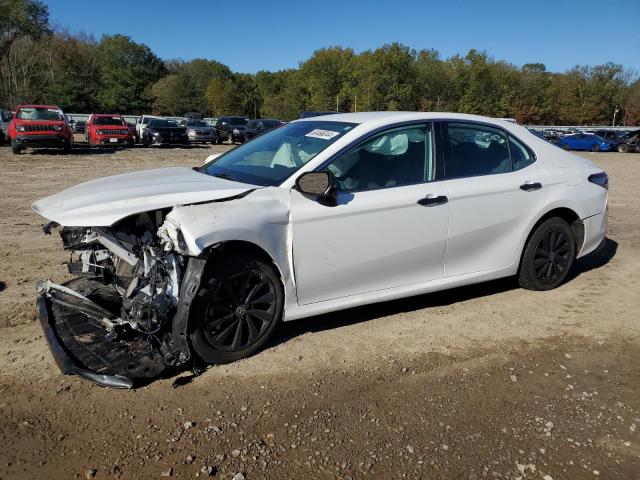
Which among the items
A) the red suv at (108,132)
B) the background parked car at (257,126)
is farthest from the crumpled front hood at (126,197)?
the background parked car at (257,126)

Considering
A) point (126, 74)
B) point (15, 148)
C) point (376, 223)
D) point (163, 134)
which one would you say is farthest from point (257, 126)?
point (126, 74)

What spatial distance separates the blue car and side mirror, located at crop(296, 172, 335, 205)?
36.5 metres

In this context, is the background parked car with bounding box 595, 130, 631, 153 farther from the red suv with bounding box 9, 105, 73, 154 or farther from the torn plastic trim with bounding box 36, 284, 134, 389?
the torn plastic trim with bounding box 36, 284, 134, 389

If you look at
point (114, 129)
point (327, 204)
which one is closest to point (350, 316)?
point (327, 204)

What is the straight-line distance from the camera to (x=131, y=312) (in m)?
3.49

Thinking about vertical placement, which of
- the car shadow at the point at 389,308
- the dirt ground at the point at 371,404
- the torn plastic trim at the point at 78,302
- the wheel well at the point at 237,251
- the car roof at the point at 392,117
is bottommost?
the dirt ground at the point at 371,404

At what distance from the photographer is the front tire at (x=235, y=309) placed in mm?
3549

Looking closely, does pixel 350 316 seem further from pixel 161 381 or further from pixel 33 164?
pixel 33 164

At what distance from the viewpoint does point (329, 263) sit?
397 cm

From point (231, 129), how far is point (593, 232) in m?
29.4

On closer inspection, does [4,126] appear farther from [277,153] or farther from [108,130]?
[277,153]

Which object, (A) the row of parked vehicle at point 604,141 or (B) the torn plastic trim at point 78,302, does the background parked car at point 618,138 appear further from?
(B) the torn plastic trim at point 78,302

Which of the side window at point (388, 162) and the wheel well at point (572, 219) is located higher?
the side window at point (388, 162)

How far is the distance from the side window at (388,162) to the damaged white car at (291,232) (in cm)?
1
